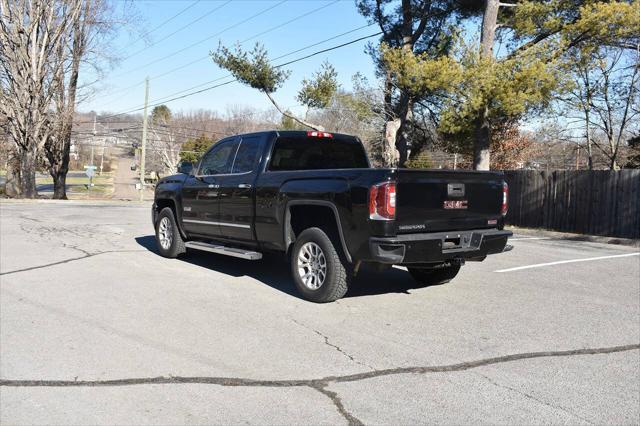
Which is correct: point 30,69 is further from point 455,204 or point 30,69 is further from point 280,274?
point 455,204

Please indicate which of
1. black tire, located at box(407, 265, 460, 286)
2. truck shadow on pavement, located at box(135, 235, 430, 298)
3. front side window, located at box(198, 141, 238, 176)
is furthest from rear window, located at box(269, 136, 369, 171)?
black tire, located at box(407, 265, 460, 286)

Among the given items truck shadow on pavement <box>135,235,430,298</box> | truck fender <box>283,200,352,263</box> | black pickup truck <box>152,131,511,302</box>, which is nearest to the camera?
black pickup truck <box>152,131,511,302</box>

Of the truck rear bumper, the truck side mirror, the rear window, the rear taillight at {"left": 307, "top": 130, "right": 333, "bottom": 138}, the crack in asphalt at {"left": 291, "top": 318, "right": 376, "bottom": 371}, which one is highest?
the rear taillight at {"left": 307, "top": 130, "right": 333, "bottom": 138}

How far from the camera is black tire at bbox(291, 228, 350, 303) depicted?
5852 mm

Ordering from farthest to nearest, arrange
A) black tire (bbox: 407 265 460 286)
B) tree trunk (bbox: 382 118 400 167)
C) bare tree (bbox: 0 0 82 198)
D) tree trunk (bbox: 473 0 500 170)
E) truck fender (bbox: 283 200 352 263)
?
bare tree (bbox: 0 0 82 198)
tree trunk (bbox: 382 118 400 167)
tree trunk (bbox: 473 0 500 170)
black tire (bbox: 407 265 460 286)
truck fender (bbox: 283 200 352 263)

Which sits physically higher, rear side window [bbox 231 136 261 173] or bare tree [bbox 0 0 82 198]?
bare tree [bbox 0 0 82 198]

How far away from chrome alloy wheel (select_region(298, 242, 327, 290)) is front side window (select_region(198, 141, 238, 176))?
211 centimetres

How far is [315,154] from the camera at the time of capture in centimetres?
750

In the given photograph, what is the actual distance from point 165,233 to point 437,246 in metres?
5.22

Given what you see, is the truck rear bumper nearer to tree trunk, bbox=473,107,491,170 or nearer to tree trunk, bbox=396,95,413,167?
tree trunk, bbox=473,107,491,170

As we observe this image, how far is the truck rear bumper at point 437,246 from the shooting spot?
5.32 metres

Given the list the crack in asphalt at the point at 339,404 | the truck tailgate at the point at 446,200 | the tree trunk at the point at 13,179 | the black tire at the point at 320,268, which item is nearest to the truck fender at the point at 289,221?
the black tire at the point at 320,268

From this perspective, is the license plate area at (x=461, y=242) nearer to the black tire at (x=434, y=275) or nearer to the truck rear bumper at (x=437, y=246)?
the truck rear bumper at (x=437, y=246)

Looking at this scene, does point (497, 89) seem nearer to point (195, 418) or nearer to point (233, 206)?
point (233, 206)
